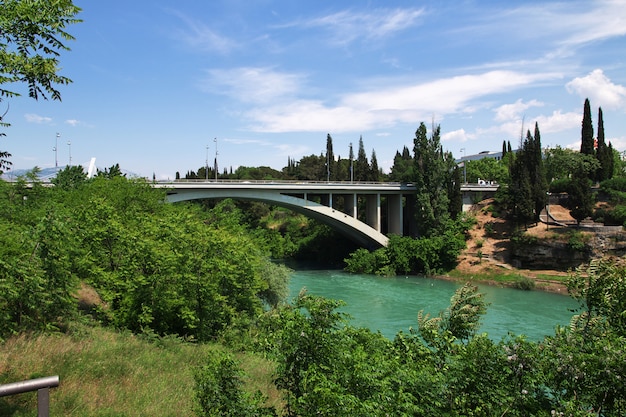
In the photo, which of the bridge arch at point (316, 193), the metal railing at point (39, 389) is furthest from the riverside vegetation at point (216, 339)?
the bridge arch at point (316, 193)

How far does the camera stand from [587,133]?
44531 millimetres

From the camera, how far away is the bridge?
114 ft

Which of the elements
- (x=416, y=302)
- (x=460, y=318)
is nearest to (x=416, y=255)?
(x=416, y=302)

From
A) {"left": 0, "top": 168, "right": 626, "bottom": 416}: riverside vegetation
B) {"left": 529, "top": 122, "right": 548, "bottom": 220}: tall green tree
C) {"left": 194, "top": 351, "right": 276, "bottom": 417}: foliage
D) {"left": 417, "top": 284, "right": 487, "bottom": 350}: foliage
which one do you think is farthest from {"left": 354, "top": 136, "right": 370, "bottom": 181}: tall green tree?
{"left": 194, "top": 351, "right": 276, "bottom": 417}: foliage

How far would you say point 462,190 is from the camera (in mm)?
44156

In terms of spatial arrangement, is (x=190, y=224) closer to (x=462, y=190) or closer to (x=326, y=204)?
(x=326, y=204)

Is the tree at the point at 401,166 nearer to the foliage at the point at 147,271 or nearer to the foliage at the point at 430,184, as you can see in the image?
the foliage at the point at 430,184

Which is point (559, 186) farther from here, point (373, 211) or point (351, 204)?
point (351, 204)

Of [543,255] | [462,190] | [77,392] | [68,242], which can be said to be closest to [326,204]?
[462,190]

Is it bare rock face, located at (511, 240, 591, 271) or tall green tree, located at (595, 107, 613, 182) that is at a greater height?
tall green tree, located at (595, 107, 613, 182)

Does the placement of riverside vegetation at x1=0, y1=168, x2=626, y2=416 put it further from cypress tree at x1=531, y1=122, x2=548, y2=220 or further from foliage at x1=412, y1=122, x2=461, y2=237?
cypress tree at x1=531, y1=122, x2=548, y2=220

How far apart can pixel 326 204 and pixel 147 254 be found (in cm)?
2923

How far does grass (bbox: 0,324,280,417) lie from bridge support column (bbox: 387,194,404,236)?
1307 inches

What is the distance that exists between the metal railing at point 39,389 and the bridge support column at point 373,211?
39748mm
